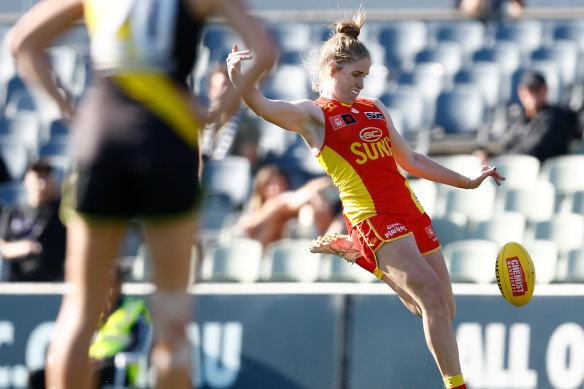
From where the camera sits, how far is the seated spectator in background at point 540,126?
9.30 meters

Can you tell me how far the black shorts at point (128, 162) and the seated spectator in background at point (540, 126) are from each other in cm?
621

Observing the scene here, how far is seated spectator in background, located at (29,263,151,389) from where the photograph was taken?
22.2ft

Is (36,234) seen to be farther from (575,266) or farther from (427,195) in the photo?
(575,266)

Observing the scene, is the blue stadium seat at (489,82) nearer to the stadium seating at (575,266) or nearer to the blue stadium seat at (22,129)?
the stadium seating at (575,266)

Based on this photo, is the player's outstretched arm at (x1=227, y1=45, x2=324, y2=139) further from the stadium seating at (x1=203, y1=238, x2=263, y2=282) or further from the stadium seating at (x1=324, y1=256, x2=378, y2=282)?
the stadium seating at (x1=203, y1=238, x2=263, y2=282)

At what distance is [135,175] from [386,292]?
4.20m

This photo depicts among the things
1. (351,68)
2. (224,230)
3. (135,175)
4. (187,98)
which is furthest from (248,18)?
(224,230)

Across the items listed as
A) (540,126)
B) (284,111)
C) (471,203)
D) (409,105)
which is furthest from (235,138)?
(284,111)

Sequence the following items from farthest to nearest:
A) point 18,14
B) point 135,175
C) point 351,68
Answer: point 18,14
point 351,68
point 135,175

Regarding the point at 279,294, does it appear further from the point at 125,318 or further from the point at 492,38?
the point at 492,38

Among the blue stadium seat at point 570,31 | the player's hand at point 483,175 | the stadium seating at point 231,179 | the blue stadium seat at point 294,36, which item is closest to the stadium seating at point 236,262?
the stadium seating at point 231,179

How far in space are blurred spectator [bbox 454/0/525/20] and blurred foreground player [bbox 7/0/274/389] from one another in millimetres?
9624

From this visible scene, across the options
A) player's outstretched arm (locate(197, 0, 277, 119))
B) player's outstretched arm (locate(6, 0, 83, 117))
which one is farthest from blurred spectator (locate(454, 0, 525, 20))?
player's outstretched arm (locate(6, 0, 83, 117))

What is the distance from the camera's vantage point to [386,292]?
7246 mm
